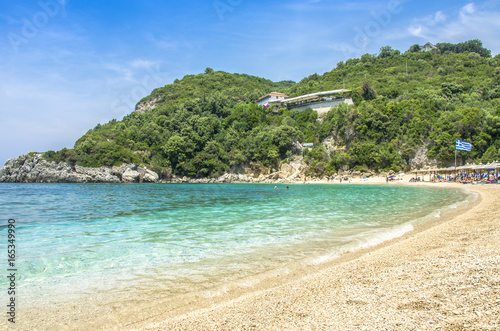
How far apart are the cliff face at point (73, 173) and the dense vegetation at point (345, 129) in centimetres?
168

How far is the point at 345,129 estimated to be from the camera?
195 feet

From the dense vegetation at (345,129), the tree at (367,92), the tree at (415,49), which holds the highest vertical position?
the tree at (415,49)

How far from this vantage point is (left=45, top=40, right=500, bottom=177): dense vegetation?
51.8m

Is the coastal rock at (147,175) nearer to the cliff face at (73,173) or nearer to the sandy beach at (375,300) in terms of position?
the cliff face at (73,173)

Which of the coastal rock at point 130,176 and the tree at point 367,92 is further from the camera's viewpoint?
the tree at point 367,92

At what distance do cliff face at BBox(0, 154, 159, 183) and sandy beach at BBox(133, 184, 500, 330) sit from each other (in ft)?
211

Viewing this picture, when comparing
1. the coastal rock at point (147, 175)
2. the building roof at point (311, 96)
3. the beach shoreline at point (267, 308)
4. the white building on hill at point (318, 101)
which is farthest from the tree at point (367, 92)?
the beach shoreline at point (267, 308)

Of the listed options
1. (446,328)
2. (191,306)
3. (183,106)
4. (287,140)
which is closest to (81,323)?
(191,306)

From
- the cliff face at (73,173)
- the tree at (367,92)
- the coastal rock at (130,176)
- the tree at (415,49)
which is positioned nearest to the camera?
the cliff face at (73,173)

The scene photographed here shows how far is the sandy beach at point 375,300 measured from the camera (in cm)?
318

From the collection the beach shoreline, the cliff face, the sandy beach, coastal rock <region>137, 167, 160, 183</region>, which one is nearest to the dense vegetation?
coastal rock <region>137, 167, 160, 183</region>

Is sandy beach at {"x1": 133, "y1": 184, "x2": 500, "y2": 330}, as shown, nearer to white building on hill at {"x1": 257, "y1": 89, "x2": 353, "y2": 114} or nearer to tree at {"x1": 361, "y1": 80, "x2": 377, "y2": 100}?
white building on hill at {"x1": 257, "y1": 89, "x2": 353, "y2": 114}

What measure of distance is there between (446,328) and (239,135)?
7027cm

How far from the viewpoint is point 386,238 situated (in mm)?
8922
